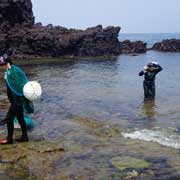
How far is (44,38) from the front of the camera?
49344 mm

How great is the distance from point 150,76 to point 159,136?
7114 mm

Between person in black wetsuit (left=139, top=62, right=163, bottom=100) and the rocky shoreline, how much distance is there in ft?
97.4

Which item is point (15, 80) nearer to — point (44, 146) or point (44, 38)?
point (44, 146)

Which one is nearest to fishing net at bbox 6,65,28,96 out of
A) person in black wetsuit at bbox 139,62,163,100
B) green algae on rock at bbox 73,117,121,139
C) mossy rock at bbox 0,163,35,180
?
mossy rock at bbox 0,163,35,180

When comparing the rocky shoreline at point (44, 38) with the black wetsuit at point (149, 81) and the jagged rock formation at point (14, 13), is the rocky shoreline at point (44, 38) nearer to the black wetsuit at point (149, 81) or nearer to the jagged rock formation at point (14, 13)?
the jagged rock formation at point (14, 13)

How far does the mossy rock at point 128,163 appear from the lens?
873cm

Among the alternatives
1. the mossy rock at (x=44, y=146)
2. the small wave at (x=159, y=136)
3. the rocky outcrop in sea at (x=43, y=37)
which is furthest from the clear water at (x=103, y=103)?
the rocky outcrop in sea at (x=43, y=37)

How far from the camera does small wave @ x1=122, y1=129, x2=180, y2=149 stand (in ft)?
35.7

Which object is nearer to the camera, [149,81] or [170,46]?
[149,81]

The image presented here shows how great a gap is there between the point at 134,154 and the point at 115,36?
161ft

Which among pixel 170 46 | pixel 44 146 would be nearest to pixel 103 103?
pixel 44 146

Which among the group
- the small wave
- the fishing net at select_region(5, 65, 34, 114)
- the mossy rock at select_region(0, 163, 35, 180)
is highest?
the fishing net at select_region(5, 65, 34, 114)

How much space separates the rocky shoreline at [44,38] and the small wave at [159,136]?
118 feet

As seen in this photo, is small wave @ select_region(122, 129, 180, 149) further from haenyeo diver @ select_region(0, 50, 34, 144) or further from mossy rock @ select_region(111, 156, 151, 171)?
haenyeo diver @ select_region(0, 50, 34, 144)
